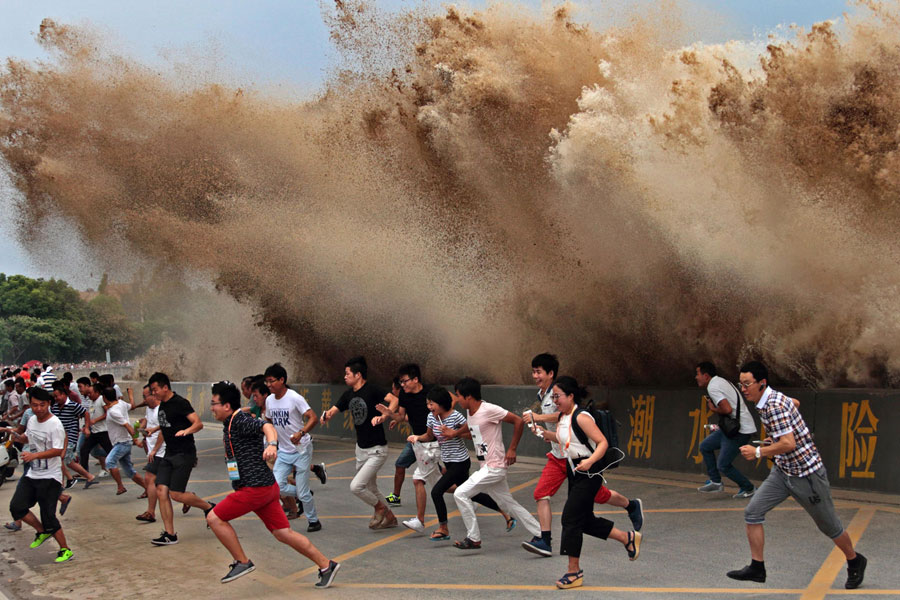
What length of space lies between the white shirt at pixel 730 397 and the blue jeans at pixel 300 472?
451 cm

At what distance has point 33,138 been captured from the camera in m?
16.5

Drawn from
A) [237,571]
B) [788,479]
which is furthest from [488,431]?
[788,479]

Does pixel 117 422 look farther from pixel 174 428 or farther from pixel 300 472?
pixel 300 472

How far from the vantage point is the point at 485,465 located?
7.27 m

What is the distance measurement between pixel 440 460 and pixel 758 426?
4306 mm

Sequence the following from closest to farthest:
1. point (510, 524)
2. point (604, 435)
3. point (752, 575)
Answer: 1. point (752, 575)
2. point (604, 435)
3. point (510, 524)

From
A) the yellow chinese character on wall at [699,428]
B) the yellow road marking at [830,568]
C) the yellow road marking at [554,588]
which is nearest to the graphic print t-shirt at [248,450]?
the yellow road marking at [554,588]

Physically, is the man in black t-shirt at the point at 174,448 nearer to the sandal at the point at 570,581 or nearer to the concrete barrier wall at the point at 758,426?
the sandal at the point at 570,581

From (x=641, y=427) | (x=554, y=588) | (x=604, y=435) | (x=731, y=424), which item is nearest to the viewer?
(x=554, y=588)

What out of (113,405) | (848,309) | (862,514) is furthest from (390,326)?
(862,514)

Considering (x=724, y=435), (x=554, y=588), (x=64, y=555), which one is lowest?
(x=64, y=555)

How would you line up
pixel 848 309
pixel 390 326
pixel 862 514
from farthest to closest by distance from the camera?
pixel 390 326 < pixel 848 309 < pixel 862 514

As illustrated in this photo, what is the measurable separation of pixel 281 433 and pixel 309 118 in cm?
1039

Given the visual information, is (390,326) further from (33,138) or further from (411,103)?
(33,138)
